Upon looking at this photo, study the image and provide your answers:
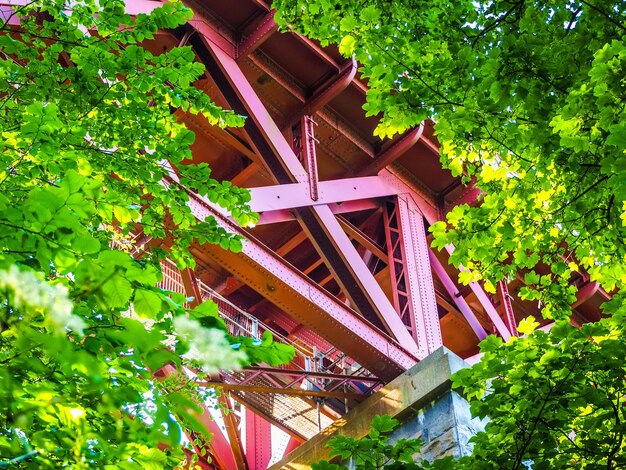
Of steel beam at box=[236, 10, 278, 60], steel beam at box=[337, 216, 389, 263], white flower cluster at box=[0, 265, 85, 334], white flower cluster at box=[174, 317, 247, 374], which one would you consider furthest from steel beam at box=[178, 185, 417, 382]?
white flower cluster at box=[0, 265, 85, 334]

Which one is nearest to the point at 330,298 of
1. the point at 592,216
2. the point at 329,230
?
the point at 329,230

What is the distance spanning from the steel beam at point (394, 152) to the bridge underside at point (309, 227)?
3 centimetres

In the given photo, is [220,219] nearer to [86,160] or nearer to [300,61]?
[86,160]

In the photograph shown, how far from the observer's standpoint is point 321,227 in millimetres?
10344

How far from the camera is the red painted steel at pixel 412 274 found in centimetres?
1073

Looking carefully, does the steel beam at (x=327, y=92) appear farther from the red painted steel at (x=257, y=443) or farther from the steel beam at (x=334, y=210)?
the red painted steel at (x=257, y=443)

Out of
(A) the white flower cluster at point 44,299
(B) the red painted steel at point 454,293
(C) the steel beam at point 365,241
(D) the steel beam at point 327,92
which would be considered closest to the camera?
(A) the white flower cluster at point 44,299

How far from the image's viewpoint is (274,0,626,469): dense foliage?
15.9 feet

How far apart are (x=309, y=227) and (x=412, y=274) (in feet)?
6.55

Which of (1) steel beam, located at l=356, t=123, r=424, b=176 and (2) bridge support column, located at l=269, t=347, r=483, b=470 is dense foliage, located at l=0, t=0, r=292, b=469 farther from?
(1) steel beam, located at l=356, t=123, r=424, b=176

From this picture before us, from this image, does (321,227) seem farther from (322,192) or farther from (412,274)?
(412,274)

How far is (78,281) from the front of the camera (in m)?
2.63

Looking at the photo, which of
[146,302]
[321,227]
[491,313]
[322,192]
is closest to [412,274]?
[321,227]

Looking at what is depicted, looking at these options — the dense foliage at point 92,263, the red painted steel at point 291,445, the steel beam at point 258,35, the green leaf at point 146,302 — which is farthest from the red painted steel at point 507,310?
the green leaf at point 146,302
